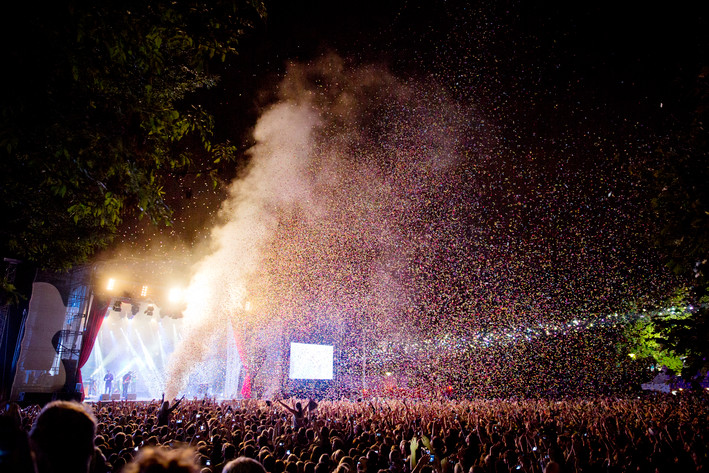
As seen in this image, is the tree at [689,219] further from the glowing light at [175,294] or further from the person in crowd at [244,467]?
the glowing light at [175,294]

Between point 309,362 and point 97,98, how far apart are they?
26.0m

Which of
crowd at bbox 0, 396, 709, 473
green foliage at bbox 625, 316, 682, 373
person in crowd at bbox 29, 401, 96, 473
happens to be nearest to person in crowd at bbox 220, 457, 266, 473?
crowd at bbox 0, 396, 709, 473

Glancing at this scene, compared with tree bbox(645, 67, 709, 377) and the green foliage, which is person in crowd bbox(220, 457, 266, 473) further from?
the green foliage

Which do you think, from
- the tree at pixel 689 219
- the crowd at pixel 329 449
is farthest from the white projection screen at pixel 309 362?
the tree at pixel 689 219

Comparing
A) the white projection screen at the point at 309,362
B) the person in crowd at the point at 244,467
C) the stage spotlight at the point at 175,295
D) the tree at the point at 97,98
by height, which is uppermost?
the tree at the point at 97,98

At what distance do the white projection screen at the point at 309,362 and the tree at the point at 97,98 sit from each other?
76.4 ft

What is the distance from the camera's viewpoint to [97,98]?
468cm

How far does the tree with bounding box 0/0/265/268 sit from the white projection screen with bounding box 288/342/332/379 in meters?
23.3

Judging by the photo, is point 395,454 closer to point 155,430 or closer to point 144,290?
point 155,430

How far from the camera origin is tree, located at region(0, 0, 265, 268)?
12.5 feet

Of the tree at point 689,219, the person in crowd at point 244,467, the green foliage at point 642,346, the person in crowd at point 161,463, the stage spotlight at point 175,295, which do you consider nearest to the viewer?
the person in crowd at point 161,463

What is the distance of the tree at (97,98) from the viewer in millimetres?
3809

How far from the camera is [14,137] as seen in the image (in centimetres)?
361

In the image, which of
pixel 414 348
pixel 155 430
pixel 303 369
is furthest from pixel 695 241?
pixel 414 348
